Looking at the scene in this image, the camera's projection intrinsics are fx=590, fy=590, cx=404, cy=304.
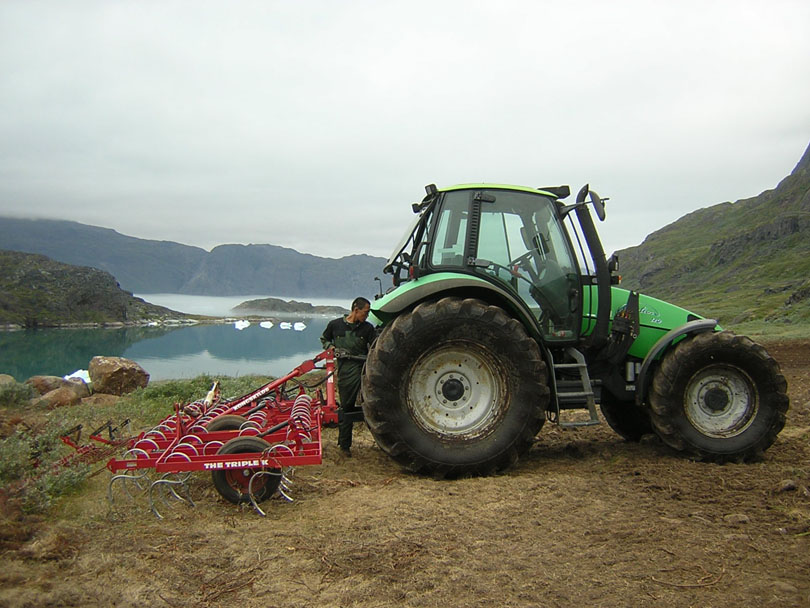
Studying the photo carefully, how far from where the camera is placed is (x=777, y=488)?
171 inches

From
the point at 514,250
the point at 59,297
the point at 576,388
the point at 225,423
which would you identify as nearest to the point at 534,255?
the point at 514,250

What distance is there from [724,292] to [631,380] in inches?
2565

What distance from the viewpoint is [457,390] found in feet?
17.4

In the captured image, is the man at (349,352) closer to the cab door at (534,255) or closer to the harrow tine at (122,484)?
the cab door at (534,255)

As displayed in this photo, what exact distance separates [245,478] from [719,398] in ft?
14.4

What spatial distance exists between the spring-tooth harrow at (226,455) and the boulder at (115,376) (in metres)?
9.42

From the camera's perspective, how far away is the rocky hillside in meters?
56.9

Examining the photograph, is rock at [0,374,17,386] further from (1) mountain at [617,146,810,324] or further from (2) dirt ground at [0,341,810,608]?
(1) mountain at [617,146,810,324]

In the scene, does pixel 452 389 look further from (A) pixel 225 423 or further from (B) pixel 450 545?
(A) pixel 225 423

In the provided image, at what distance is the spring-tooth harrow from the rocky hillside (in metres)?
58.6

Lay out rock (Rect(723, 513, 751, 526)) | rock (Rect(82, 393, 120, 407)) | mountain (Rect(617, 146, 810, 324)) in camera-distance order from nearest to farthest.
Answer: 1. rock (Rect(723, 513, 751, 526))
2. rock (Rect(82, 393, 120, 407))
3. mountain (Rect(617, 146, 810, 324))

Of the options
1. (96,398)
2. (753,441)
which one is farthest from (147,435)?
(96,398)

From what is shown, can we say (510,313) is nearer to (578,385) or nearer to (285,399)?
(578,385)

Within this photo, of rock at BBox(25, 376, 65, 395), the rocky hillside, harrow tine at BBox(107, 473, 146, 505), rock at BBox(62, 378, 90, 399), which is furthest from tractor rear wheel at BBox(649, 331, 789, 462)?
the rocky hillside
